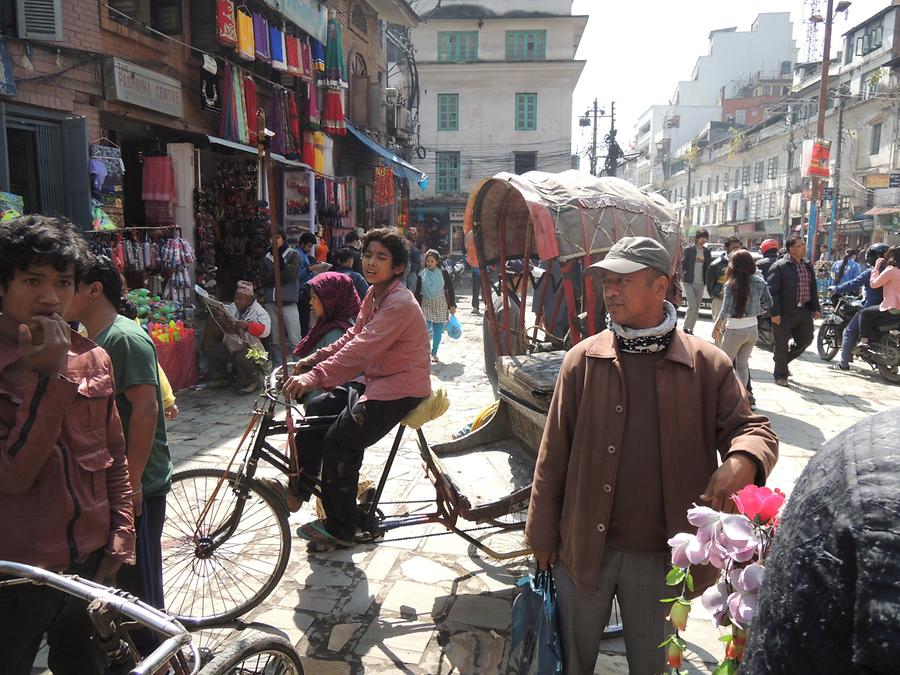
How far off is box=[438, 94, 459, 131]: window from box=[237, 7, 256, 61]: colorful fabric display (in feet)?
80.1

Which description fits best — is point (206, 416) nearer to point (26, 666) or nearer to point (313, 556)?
point (313, 556)

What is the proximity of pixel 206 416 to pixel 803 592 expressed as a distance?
286 inches

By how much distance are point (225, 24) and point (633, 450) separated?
Result: 10419 mm

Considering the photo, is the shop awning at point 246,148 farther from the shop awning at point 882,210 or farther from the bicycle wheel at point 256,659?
the shop awning at point 882,210

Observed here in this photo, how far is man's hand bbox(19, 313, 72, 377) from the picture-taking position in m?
1.70

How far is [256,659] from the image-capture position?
7.35ft

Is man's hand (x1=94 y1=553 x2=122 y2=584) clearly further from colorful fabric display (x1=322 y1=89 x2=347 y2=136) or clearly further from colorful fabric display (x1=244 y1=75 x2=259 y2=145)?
colorful fabric display (x1=322 y1=89 x2=347 y2=136)

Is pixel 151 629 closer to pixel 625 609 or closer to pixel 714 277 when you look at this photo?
pixel 625 609

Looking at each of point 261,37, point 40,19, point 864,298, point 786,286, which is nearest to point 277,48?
point 261,37

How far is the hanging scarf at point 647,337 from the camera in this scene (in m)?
2.21

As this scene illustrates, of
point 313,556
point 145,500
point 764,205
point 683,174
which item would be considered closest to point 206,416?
point 313,556

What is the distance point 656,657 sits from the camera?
2.29 metres

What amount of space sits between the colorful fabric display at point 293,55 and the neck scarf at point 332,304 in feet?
29.4

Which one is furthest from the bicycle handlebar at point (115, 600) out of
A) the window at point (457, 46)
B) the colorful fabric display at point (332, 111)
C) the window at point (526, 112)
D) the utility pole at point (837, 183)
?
the window at point (457, 46)
